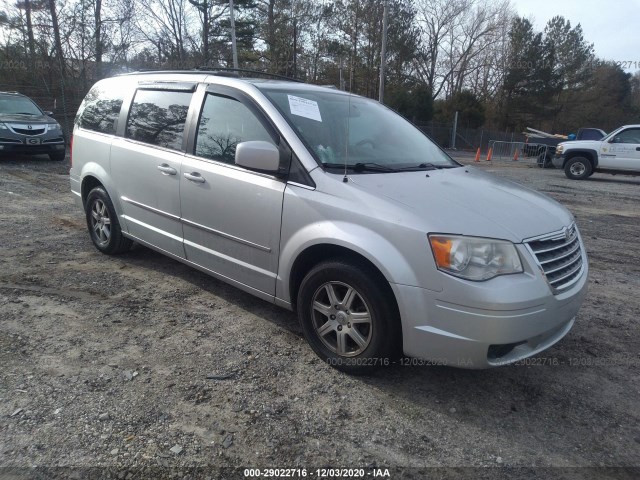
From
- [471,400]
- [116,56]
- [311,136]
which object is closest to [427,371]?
[471,400]

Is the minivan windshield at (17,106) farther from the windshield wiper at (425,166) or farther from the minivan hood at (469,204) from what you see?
the minivan hood at (469,204)

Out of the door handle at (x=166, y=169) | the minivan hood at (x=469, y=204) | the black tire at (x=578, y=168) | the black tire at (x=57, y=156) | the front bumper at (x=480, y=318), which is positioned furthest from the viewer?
the black tire at (x=578, y=168)

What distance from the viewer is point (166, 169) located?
4.06m

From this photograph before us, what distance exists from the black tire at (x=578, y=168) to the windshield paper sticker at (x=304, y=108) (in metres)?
14.7

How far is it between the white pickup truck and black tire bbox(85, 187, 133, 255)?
1510cm

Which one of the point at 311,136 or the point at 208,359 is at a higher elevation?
the point at 311,136

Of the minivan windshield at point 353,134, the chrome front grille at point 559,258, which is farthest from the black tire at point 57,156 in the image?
the chrome front grille at point 559,258

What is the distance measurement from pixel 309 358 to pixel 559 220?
1.94 metres

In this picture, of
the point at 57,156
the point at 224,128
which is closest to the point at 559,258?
the point at 224,128

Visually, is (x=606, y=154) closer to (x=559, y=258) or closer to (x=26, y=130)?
(x=559, y=258)

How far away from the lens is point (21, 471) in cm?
219

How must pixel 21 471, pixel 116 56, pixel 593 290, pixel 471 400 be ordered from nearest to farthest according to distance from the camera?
pixel 21 471, pixel 471 400, pixel 593 290, pixel 116 56

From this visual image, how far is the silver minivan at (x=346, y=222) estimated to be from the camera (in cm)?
262

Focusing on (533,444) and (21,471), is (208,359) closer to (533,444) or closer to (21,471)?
(21,471)
